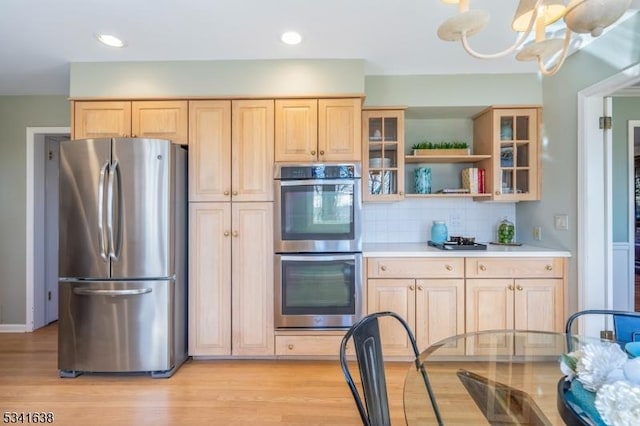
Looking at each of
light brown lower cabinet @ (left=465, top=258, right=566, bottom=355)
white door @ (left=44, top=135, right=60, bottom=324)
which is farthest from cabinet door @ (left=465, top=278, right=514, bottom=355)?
white door @ (left=44, top=135, right=60, bottom=324)

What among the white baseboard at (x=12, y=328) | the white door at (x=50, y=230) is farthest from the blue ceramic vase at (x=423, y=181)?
the white baseboard at (x=12, y=328)

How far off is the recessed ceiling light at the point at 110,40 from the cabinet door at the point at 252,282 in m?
1.48

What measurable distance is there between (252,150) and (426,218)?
180 cm

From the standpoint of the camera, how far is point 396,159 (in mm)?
3088

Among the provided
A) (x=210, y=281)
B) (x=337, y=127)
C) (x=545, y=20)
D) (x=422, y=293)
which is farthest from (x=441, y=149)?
(x=210, y=281)

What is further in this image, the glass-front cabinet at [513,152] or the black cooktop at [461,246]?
the glass-front cabinet at [513,152]

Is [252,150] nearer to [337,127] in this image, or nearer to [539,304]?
[337,127]

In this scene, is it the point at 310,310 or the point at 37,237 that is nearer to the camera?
the point at 310,310

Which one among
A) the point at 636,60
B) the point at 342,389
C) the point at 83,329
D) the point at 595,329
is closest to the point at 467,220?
the point at 595,329

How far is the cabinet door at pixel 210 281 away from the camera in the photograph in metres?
2.72

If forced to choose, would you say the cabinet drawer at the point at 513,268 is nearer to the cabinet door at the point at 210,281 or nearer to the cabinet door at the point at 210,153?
the cabinet door at the point at 210,281

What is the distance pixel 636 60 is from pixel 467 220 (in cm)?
171

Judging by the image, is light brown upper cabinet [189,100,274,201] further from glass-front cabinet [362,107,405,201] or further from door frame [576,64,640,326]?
door frame [576,64,640,326]

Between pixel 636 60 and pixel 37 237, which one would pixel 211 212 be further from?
pixel 636 60
